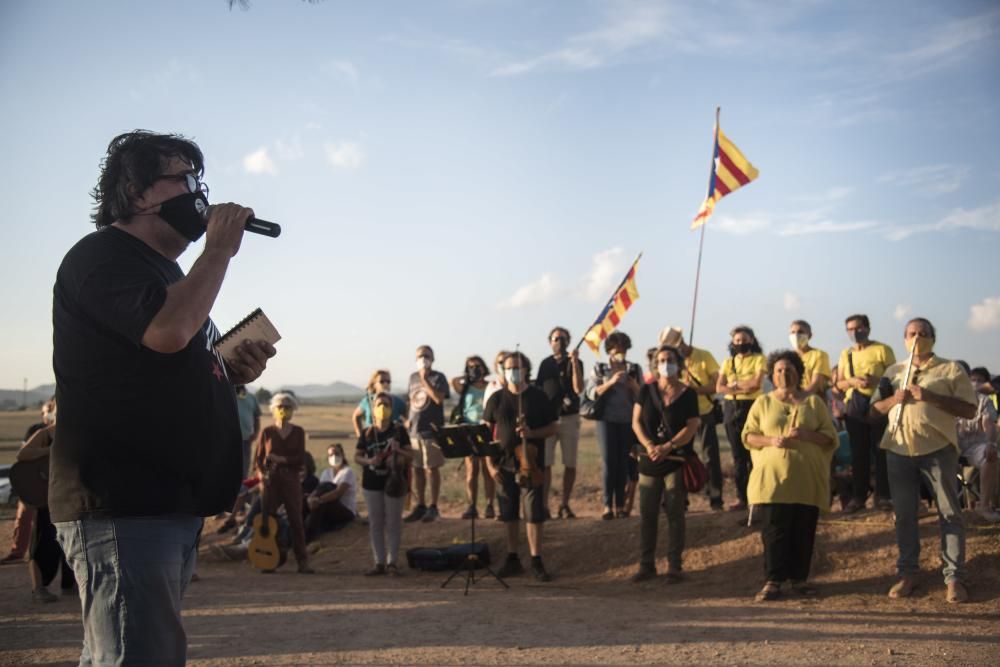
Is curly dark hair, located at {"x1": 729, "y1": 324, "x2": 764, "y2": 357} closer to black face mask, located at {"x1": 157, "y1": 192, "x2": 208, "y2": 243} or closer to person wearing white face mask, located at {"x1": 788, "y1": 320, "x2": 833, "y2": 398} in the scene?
person wearing white face mask, located at {"x1": 788, "y1": 320, "x2": 833, "y2": 398}

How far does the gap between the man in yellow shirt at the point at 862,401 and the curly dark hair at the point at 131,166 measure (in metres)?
8.88

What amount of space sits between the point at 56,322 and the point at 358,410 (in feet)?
Answer: 35.3

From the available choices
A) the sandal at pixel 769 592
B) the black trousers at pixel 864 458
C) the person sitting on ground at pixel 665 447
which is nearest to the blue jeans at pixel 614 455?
the person sitting on ground at pixel 665 447

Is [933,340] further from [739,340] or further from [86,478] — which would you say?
[86,478]

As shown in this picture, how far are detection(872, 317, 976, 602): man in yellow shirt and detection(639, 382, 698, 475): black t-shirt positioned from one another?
192cm

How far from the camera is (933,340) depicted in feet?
28.7

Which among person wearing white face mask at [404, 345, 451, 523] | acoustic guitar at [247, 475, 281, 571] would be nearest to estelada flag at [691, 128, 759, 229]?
person wearing white face mask at [404, 345, 451, 523]

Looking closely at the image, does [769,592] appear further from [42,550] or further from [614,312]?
[42,550]

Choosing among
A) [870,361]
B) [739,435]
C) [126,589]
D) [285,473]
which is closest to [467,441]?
[285,473]

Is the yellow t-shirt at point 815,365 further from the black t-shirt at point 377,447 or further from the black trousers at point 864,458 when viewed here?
the black t-shirt at point 377,447

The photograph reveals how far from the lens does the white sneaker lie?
948 centimetres

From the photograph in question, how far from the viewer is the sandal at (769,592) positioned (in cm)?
890

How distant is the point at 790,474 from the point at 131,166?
282 inches

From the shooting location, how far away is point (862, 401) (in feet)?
34.3
